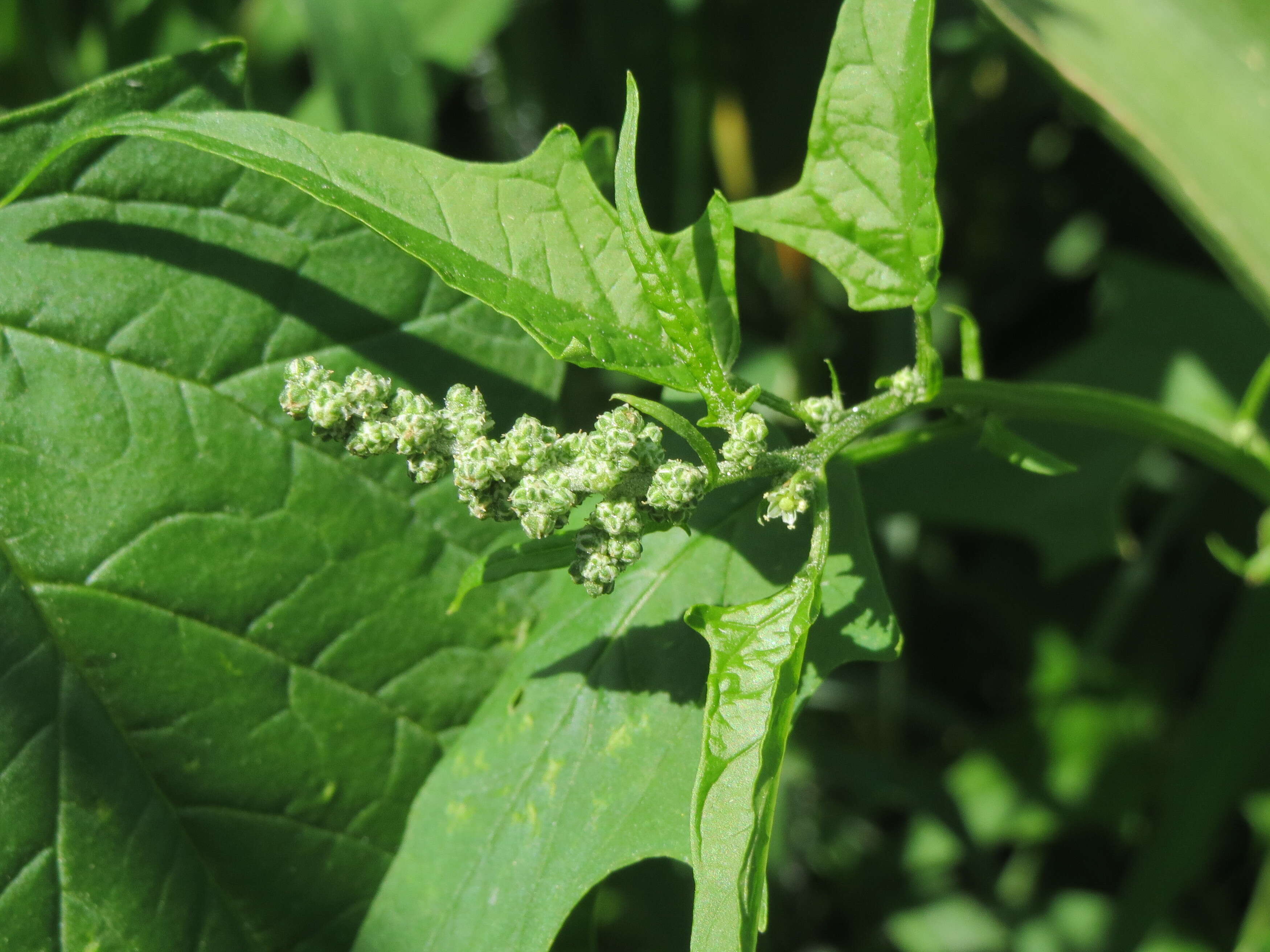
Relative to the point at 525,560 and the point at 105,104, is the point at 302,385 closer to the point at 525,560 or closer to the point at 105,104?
the point at 525,560

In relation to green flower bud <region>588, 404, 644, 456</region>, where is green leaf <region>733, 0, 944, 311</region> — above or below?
above

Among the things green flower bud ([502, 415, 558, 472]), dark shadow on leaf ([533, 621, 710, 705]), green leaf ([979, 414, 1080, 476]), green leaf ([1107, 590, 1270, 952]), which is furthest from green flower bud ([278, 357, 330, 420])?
green leaf ([1107, 590, 1270, 952])

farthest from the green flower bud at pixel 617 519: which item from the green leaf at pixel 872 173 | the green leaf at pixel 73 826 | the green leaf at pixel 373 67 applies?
the green leaf at pixel 373 67

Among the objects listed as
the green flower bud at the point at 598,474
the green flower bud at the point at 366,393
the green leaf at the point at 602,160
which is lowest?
the green flower bud at the point at 598,474

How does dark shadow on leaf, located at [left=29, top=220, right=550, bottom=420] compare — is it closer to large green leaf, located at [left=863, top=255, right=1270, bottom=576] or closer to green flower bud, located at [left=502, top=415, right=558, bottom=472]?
green flower bud, located at [left=502, top=415, right=558, bottom=472]

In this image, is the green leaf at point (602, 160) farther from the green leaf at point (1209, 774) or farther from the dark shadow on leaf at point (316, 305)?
the green leaf at point (1209, 774)

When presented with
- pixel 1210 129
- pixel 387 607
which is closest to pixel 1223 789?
pixel 1210 129
